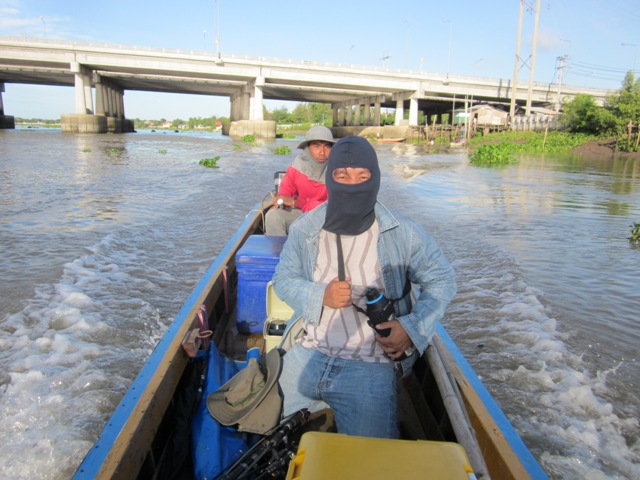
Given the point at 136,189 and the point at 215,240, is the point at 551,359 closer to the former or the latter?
the point at 215,240

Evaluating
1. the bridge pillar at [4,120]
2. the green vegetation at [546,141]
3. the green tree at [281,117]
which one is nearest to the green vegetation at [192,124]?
the green tree at [281,117]

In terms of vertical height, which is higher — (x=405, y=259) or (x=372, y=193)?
(x=372, y=193)

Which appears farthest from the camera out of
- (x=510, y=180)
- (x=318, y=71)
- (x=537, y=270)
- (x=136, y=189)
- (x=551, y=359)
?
(x=318, y=71)

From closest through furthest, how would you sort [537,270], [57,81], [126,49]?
[537,270] → [126,49] → [57,81]

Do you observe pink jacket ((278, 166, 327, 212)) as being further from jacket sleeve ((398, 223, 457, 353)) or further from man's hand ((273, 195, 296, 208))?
jacket sleeve ((398, 223, 457, 353))

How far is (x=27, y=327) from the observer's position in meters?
5.11

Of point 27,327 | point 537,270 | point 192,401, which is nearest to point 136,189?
point 27,327

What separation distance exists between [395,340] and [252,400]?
789mm

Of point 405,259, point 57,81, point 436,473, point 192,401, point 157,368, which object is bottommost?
point 192,401

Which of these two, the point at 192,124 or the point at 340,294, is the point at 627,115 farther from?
the point at 192,124

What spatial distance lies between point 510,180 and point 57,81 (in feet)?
192

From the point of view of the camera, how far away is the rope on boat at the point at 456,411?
179cm

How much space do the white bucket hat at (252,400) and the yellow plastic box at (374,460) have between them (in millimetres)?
738

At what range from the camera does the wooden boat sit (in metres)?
1.88
